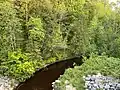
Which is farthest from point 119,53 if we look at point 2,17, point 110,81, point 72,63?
point 2,17

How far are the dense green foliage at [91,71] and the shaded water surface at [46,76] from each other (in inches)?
57.5

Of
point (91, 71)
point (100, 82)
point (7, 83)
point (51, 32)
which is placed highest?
point (51, 32)

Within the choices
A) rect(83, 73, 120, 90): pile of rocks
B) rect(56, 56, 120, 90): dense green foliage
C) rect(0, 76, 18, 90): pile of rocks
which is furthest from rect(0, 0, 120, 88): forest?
rect(83, 73, 120, 90): pile of rocks

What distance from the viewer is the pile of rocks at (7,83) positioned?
507 inches

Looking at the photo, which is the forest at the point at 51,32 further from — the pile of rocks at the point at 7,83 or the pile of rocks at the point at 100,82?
the pile of rocks at the point at 100,82

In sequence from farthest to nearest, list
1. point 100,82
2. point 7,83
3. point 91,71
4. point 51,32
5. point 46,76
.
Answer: point 51,32 → point 46,76 → point 7,83 → point 91,71 → point 100,82

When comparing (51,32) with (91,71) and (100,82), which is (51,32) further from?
(100,82)

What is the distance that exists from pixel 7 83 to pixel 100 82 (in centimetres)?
509

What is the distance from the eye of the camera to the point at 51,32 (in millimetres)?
16203

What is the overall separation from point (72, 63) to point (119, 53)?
3075 millimetres

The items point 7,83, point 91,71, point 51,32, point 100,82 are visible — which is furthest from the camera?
point 51,32

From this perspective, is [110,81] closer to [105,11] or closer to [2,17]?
[2,17]

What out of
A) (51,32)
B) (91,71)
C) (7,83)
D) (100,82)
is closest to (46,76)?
(7,83)

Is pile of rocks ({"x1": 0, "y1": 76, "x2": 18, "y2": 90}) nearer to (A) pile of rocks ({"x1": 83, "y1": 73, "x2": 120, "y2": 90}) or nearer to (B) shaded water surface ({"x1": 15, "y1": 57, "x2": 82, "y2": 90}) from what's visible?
(B) shaded water surface ({"x1": 15, "y1": 57, "x2": 82, "y2": 90})
